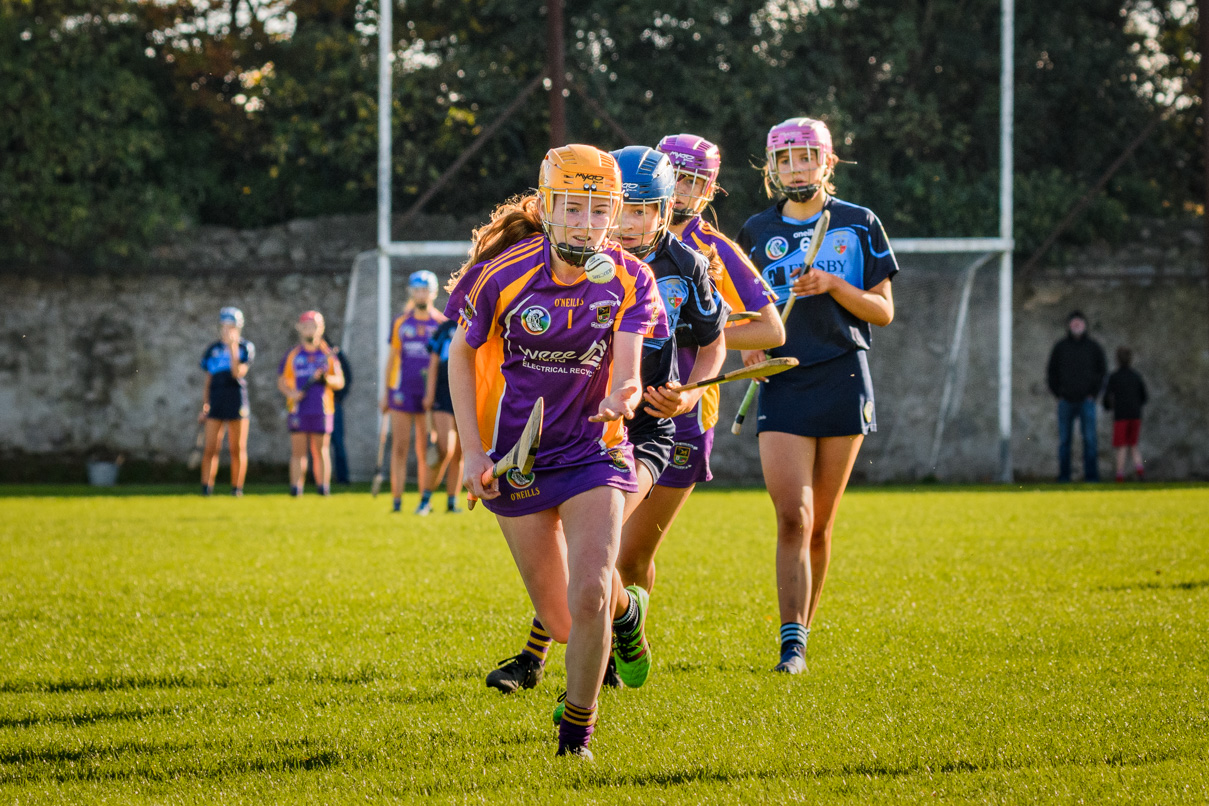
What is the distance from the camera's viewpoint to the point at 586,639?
3445 mm

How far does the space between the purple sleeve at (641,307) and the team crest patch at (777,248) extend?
157 cm

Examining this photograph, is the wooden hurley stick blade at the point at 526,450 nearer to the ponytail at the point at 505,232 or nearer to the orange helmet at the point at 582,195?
the orange helmet at the point at 582,195

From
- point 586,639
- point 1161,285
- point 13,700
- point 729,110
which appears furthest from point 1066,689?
point 1161,285

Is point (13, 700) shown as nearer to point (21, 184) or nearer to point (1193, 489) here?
point (1193, 489)

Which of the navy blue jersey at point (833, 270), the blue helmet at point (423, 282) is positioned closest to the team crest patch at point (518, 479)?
the navy blue jersey at point (833, 270)

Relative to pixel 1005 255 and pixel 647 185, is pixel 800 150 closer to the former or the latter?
pixel 647 185

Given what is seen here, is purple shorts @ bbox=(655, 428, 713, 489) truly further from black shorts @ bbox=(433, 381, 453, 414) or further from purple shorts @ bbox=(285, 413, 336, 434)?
purple shorts @ bbox=(285, 413, 336, 434)

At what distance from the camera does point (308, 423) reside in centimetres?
1431

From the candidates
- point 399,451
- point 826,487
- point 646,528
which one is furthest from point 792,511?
point 399,451

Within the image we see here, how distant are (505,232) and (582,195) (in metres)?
0.45

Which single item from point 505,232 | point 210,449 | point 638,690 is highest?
point 505,232

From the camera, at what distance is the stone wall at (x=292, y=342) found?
60.0 ft

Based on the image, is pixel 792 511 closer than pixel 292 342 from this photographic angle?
Yes

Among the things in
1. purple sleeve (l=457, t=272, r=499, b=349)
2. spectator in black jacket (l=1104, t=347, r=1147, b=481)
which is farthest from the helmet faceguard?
spectator in black jacket (l=1104, t=347, r=1147, b=481)
